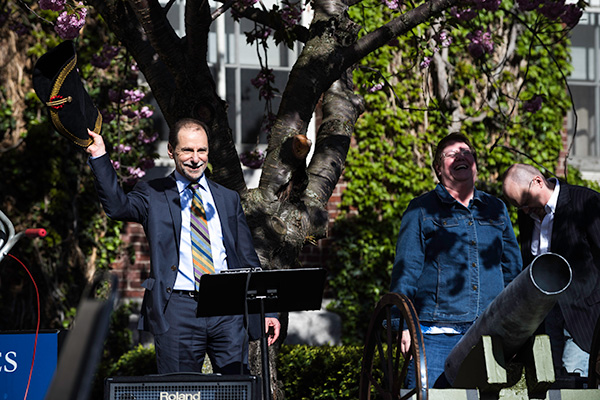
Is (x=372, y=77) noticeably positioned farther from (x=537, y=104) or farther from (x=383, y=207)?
(x=383, y=207)

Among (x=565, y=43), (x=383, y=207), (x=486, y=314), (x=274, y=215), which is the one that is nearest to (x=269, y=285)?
(x=486, y=314)

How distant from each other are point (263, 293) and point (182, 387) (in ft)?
1.81

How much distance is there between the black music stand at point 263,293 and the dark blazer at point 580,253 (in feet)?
4.57

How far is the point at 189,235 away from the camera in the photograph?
4191mm

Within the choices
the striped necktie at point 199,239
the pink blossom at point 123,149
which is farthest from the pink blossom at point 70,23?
the pink blossom at point 123,149

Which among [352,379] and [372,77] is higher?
[372,77]

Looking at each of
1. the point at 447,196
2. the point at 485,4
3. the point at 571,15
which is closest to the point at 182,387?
the point at 447,196

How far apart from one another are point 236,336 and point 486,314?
1.23 metres

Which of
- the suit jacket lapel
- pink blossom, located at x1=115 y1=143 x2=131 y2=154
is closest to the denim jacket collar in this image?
the suit jacket lapel

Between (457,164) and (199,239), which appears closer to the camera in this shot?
(199,239)

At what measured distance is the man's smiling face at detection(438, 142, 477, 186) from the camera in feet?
14.5

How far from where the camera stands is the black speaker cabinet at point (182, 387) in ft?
12.4

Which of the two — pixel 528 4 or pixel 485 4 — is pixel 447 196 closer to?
pixel 485 4

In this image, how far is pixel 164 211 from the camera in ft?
13.8
